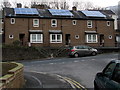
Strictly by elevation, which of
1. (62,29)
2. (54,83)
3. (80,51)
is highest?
(62,29)

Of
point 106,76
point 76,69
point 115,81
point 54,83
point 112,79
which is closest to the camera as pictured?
point 115,81

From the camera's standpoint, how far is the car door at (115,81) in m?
4.90

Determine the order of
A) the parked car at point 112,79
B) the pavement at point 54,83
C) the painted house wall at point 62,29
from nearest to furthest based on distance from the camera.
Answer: the parked car at point 112,79 → the pavement at point 54,83 → the painted house wall at point 62,29

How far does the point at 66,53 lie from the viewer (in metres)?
30.5

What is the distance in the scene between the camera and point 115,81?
16.8ft

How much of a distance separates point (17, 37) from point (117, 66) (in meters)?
30.3

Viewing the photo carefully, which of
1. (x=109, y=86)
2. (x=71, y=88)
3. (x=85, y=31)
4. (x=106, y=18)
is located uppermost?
(x=106, y=18)

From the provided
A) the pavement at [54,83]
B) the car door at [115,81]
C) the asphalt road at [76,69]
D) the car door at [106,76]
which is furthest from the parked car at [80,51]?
the car door at [115,81]

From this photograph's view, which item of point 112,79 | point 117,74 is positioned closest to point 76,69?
point 112,79

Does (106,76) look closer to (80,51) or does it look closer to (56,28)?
(80,51)

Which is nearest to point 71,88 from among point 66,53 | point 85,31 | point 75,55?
point 75,55

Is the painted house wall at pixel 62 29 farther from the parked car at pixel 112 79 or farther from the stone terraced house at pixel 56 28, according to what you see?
the parked car at pixel 112 79

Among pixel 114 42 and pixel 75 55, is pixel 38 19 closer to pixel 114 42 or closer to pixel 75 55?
pixel 75 55

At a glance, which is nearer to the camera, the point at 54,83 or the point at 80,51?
the point at 54,83
